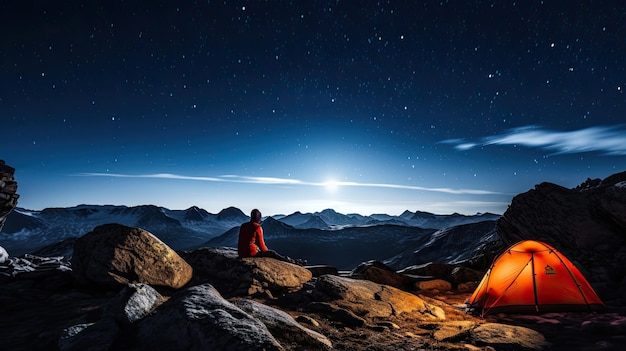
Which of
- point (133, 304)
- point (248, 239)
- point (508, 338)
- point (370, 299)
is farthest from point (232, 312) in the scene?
point (248, 239)

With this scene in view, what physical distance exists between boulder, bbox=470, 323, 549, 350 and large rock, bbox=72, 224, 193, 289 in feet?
28.5

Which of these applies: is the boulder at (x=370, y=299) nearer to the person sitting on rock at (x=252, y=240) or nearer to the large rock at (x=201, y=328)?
the person sitting on rock at (x=252, y=240)

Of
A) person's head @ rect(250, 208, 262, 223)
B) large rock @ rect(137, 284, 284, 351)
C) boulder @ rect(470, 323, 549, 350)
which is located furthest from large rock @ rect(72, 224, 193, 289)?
boulder @ rect(470, 323, 549, 350)

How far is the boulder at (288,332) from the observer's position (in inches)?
218

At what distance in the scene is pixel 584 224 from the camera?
15.6m

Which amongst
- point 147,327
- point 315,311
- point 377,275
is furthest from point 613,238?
point 147,327

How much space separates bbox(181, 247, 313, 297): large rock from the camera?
10.6 metres

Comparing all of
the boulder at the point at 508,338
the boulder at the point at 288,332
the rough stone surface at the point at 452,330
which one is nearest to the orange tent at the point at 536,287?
the rough stone surface at the point at 452,330

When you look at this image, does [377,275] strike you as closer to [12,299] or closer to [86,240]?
[86,240]

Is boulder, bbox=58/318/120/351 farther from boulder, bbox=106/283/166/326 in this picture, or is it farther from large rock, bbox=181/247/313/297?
large rock, bbox=181/247/313/297

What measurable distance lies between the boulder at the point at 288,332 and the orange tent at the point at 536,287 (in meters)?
6.73

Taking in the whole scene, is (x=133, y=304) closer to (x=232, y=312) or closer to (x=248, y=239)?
(x=232, y=312)

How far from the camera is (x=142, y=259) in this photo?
10.2 meters

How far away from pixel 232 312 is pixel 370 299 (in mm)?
5003
